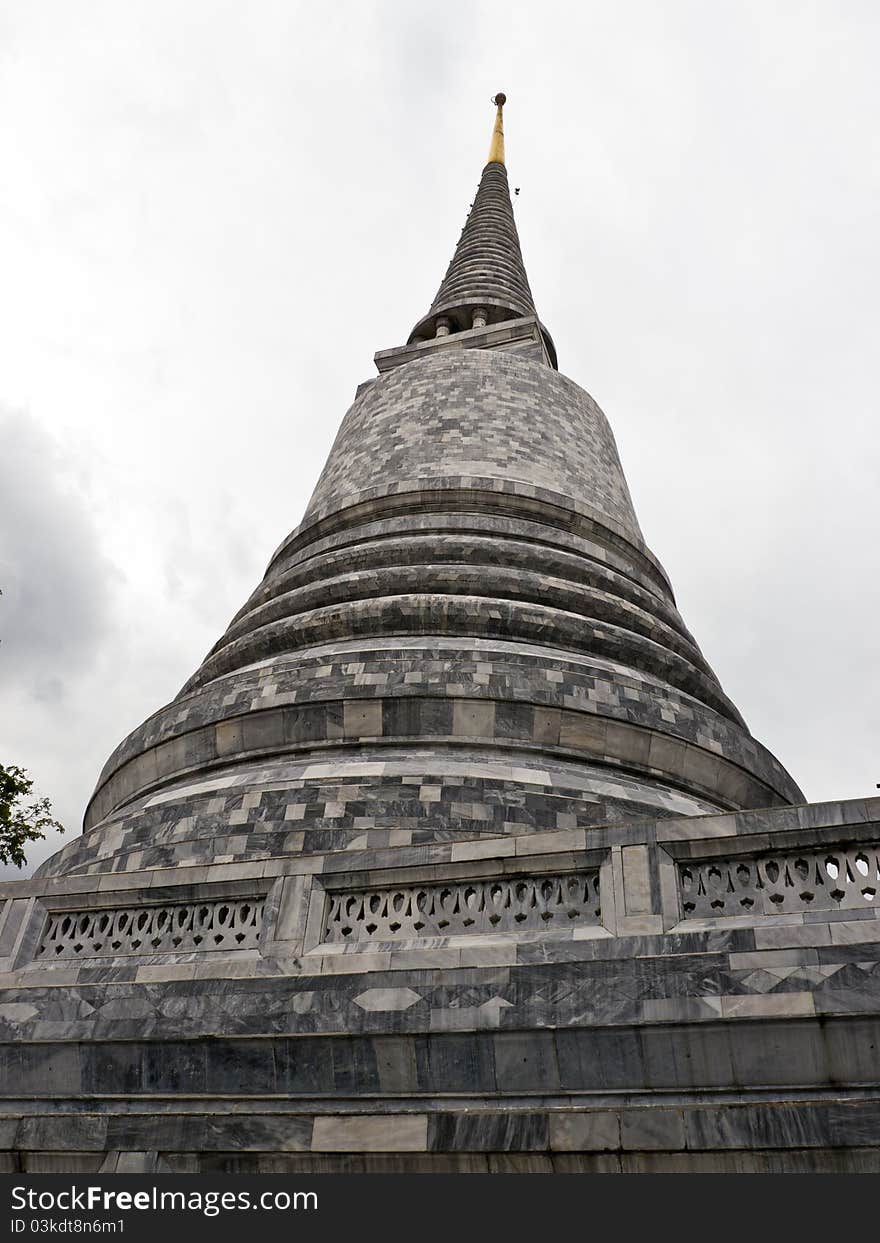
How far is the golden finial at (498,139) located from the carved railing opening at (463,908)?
123 ft

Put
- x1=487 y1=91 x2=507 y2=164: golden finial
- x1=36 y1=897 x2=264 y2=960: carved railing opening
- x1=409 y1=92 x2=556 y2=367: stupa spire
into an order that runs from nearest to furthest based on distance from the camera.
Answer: x1=36 y1=897 x2=264 y2=960: carved railing opening, x1=409 y1=92 x2=556 y2=367: stupa spire, x1=487 y1=91 x2=507 y2=164: golden finial

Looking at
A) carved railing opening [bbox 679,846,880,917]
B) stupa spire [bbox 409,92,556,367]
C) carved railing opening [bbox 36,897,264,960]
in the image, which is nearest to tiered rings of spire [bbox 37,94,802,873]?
carved railing opening [bbox 36,897,264,960]

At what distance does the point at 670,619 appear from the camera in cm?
1487

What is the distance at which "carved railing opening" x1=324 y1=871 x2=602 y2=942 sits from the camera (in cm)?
660

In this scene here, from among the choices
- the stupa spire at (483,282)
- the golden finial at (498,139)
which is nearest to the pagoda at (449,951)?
the stupa spire at (483,282)

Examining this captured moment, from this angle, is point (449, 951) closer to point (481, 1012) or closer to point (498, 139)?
point (481, 1012)

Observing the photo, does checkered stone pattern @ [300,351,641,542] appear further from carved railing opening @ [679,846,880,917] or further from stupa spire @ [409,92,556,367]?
carved railing opening @ [679,846,880,917]

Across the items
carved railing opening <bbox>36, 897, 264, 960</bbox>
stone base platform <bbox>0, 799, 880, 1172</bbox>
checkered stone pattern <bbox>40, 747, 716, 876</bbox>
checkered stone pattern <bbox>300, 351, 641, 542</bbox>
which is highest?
checkered stone pattern <bbox>300, 351, 641, 542</bbox>

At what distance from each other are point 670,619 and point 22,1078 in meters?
10.7

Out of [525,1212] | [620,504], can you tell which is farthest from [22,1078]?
[620,504]

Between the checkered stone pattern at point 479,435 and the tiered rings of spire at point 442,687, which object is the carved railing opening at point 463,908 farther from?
the checkered stone pattern at point 479,435

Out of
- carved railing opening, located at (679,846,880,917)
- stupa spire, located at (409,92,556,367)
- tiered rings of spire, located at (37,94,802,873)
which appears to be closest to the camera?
carved railing opening, located at (679,846,880,917)

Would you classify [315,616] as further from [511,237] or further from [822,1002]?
[511,237]

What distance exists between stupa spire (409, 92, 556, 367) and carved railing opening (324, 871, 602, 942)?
65.7ft
